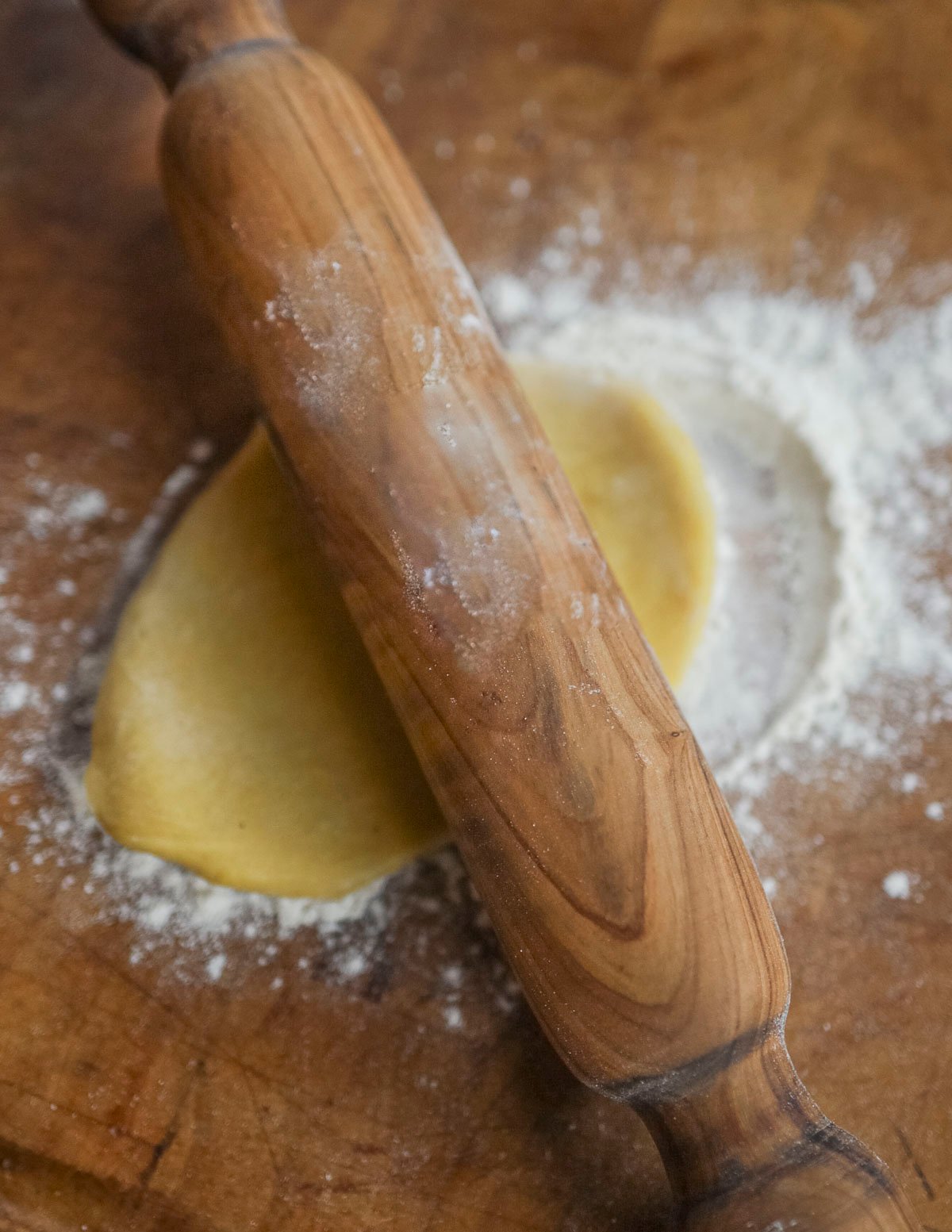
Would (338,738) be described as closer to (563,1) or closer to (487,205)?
(487,205)

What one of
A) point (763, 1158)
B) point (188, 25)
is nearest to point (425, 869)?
point (763, 1158)

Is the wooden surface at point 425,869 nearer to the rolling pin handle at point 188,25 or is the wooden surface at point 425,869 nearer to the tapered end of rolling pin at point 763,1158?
the tapered end of rolling pin at point 763,1158

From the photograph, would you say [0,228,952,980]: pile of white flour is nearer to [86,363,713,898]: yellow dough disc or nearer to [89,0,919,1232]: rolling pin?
[86,363,713,898]: yellow dough disc

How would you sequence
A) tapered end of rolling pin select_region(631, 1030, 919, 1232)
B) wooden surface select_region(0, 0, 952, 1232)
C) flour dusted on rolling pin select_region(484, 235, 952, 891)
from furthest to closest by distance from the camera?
flour dusted on rolling pin select_region(484, 235, 952, 891)
wooden surface select_region(0, 0, 952, 1232)
tapered end of rolling pin select_region(631, 1030, 919, 1232)

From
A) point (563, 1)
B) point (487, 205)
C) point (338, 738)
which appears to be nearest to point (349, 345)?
point (338, 738)

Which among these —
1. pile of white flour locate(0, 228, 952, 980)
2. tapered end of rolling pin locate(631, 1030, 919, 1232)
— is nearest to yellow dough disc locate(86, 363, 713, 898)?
pile of white flour locate(0, 228, 952, 980)

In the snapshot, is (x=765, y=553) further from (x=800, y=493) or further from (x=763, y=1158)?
(x=763, y=1158)
